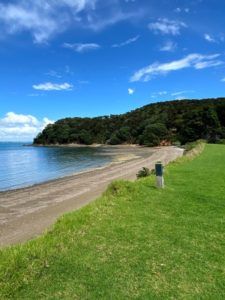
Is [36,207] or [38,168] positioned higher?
[36,207]

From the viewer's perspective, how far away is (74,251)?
24.3ft

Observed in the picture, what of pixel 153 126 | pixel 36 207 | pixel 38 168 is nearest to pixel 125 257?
pixel 36 207

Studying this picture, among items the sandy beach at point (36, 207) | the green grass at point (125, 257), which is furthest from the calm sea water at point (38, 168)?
the green grass at point (125, 257)

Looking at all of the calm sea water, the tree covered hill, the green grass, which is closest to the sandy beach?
the green grass

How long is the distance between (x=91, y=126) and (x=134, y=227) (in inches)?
6937

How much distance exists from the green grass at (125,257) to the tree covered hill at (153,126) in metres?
86.0

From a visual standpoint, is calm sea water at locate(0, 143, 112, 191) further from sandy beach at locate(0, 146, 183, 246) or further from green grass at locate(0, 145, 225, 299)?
green grass at locate(0, 145, 225, 299)

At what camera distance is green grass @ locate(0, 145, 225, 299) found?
569cm

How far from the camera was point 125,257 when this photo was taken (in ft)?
23.2

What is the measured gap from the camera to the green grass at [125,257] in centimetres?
569

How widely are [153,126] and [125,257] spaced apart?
131 meters

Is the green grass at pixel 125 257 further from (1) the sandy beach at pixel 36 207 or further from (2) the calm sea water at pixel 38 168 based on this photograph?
(2) the calm sea water at pixel 38 168

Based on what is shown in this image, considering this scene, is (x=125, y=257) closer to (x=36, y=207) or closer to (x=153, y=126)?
(x=36, y=207)

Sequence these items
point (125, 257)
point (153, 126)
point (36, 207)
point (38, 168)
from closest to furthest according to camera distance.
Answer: point (125, 257)
point (36, 207)
point (38, 168)
point (153, 126)
